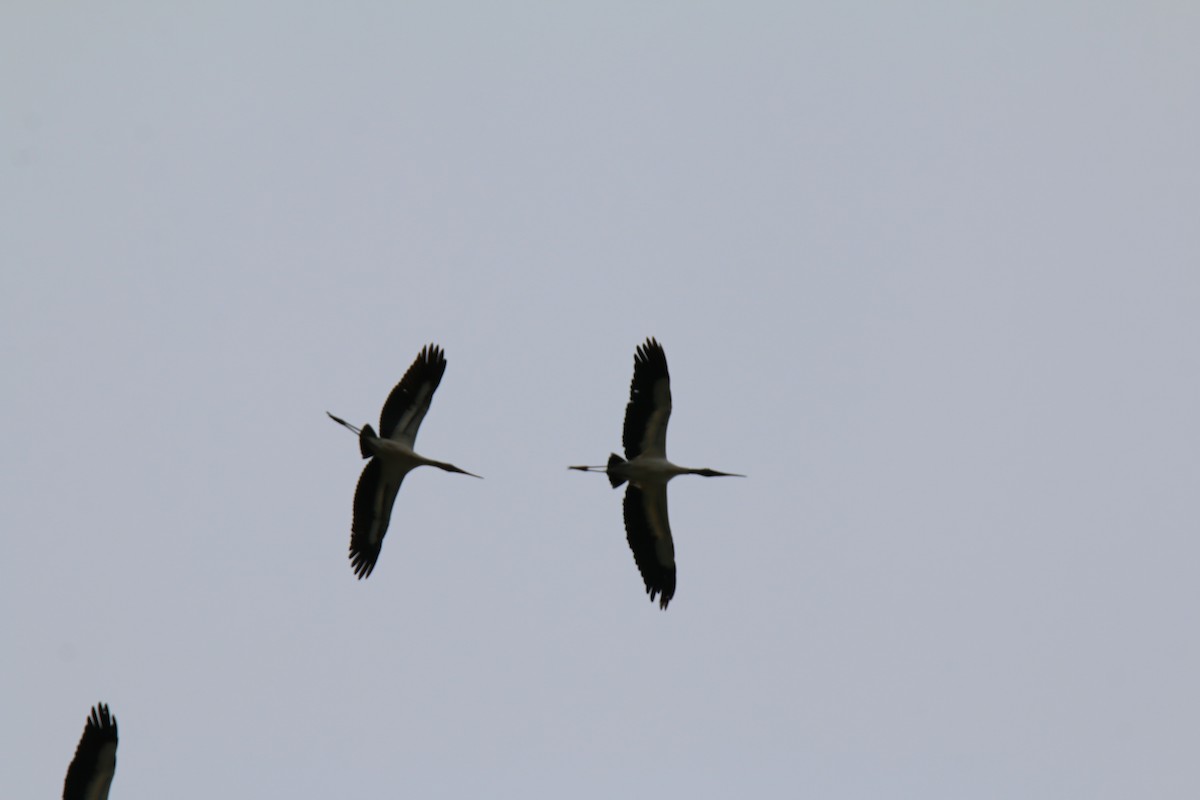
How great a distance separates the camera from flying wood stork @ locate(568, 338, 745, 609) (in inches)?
1222

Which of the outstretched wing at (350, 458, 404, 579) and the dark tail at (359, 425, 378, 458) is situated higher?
the dark tail at (359, 425, 378, 458)

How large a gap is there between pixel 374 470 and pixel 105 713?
5356mm

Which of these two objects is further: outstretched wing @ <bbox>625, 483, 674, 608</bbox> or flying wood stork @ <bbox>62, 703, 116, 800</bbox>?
outstretched wing @ <bbox>625, 483, 674, 608</bbox>

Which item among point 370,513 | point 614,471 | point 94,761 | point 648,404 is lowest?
point 94,761

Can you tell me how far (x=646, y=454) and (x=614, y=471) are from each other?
2.03ft

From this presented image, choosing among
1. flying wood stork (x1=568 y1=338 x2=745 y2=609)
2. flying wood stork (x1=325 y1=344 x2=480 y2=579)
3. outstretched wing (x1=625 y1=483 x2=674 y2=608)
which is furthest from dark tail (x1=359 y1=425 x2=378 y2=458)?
outstretched wing (x1=625 y1=483 x2=674 y2=608)

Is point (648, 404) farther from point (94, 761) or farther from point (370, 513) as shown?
point (94, 761)

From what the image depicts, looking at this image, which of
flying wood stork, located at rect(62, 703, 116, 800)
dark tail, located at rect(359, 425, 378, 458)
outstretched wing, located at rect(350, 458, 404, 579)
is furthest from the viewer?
outstretched wing, located at rect(350, 458, 404, 579)

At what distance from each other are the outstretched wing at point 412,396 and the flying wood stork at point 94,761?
18.9 feet

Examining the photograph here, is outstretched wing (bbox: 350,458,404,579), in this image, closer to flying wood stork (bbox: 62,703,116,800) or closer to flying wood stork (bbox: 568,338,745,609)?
flying wood stork (bbox: 568,338,745,609)

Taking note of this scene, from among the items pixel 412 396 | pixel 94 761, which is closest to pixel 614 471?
pixel 412 396

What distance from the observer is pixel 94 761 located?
28.2 meters

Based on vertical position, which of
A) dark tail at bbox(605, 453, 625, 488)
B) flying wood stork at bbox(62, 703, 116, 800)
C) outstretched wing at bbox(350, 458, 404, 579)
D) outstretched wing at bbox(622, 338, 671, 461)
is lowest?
flying wood stork at bbox(62, 703, 116, 800)

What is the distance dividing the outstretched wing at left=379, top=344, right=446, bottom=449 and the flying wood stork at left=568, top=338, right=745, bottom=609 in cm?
241
